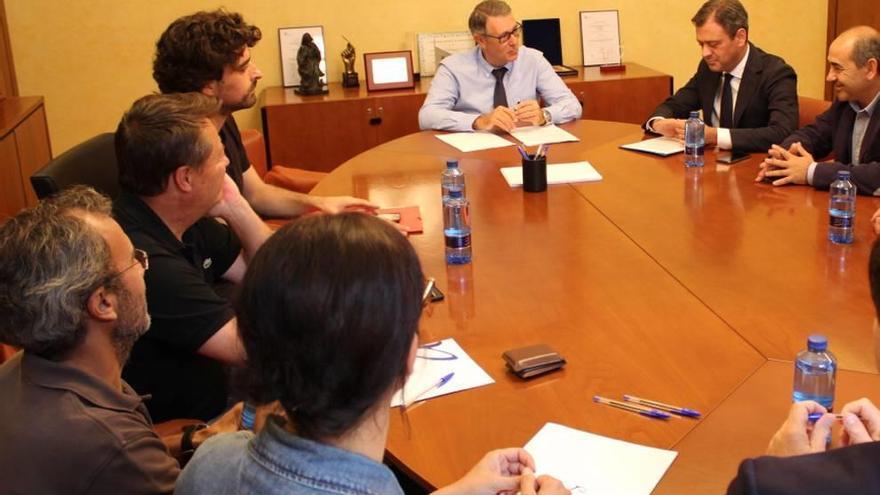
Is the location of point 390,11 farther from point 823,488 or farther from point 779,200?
point 823,488

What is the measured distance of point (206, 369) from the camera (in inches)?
83.4

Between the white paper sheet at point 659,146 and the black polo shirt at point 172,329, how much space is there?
6.32 feet

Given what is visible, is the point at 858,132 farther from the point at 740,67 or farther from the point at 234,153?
the point at 234,153

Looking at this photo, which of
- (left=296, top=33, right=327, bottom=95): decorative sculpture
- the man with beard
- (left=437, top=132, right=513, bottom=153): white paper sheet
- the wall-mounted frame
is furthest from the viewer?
the wall-mounted frame

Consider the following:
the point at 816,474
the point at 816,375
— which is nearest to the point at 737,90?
the point at 816,375

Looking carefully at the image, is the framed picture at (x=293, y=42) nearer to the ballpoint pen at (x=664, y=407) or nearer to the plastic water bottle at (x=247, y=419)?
the plastic water bottle at (x=247, y=419)

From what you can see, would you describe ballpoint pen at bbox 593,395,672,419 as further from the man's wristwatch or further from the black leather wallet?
the man's wristwatch

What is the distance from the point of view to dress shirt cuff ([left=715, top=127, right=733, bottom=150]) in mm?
3418

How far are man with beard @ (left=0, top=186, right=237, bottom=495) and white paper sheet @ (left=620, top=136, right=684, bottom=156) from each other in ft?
7.46

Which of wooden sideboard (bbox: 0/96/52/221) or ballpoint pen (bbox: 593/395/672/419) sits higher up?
wooden sideboard (bbox: 0/96/52/221)

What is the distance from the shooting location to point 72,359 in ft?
4.98

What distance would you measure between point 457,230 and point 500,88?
207 cm

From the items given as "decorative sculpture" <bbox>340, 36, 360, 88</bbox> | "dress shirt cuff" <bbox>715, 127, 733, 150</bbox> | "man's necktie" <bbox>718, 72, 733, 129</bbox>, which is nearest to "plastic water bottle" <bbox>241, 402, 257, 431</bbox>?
"dress shirt cuff" <bbox>715, 127, 733, 150</bbox>

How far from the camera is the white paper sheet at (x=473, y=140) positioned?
12.1ft
